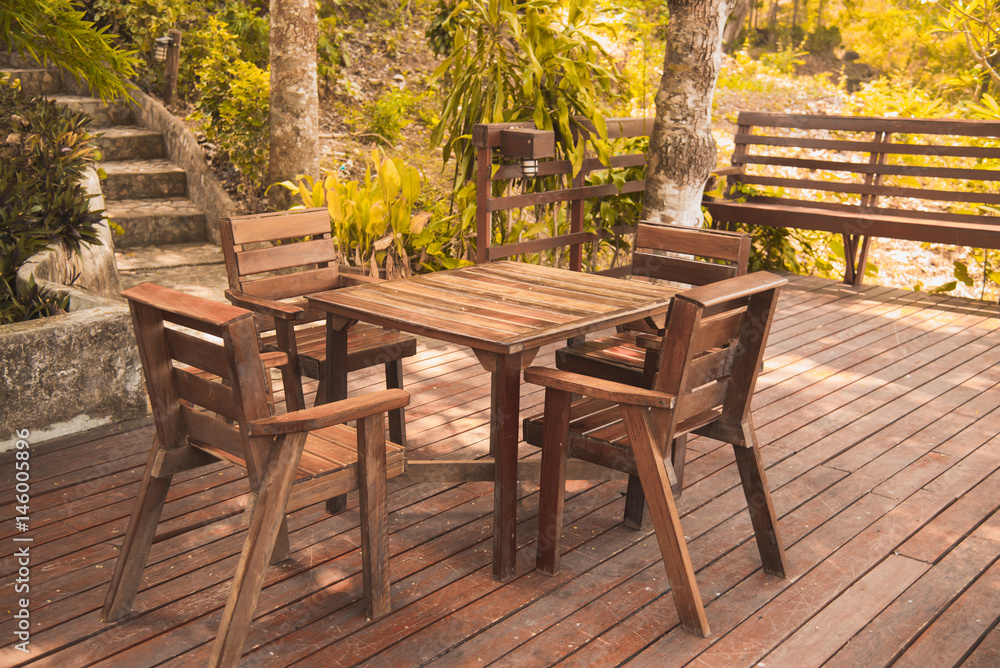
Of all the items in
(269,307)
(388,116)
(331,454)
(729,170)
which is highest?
(388,116)

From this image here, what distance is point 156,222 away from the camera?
632cm

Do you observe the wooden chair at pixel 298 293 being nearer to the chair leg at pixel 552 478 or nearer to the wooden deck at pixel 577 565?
the wooden deck at pixel 577 565

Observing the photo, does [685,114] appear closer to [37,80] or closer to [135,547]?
[135,547]

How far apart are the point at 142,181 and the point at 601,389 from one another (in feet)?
18.5

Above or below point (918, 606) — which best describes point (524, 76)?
above

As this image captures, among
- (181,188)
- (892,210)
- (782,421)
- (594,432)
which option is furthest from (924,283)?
(594,432)

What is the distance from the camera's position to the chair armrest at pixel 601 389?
2.10m

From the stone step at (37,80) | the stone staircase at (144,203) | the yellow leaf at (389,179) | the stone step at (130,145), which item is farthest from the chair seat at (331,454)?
the stone step at (37,80)

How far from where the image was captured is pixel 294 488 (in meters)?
2.03

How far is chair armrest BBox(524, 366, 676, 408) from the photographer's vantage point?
2.10m

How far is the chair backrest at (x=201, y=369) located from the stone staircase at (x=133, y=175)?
4.37 m

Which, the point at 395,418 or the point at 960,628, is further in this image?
the point at 395,418

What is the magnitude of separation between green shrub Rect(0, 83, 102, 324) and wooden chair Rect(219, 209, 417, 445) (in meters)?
1.06

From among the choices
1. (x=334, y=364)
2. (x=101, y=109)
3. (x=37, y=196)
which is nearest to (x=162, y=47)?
(x=101, y=109)
